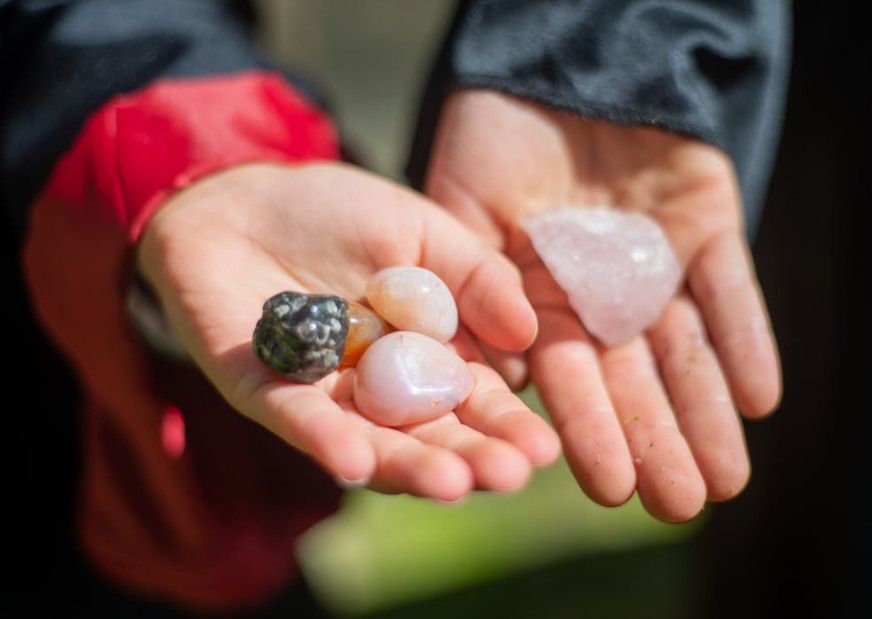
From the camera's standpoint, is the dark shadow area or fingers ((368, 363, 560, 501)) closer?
fingers ((368, 363, 560, 501))

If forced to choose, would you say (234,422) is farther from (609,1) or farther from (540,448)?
(609,1)

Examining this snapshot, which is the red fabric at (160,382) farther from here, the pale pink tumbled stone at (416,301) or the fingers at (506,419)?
the fingers at (506,419)

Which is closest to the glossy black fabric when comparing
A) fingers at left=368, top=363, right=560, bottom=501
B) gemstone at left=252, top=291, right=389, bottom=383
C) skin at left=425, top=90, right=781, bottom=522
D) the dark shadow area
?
skin at left=425, top=90, right=781, bottom=522

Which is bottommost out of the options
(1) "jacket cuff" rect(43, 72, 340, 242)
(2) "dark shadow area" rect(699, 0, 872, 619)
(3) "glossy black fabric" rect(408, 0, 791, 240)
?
(2) "dark shadow area" rect(699, 0, 872, 619)

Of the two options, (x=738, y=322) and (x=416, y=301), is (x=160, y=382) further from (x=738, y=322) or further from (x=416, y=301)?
(x=738, y=322)

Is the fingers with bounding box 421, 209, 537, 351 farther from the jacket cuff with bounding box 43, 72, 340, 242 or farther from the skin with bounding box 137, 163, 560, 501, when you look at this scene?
the jacket cuff with bounding box 43, 72, 340, 242

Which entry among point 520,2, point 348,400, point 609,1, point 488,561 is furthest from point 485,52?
point 488,561

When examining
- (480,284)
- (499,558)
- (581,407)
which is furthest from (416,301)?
(499,558)
